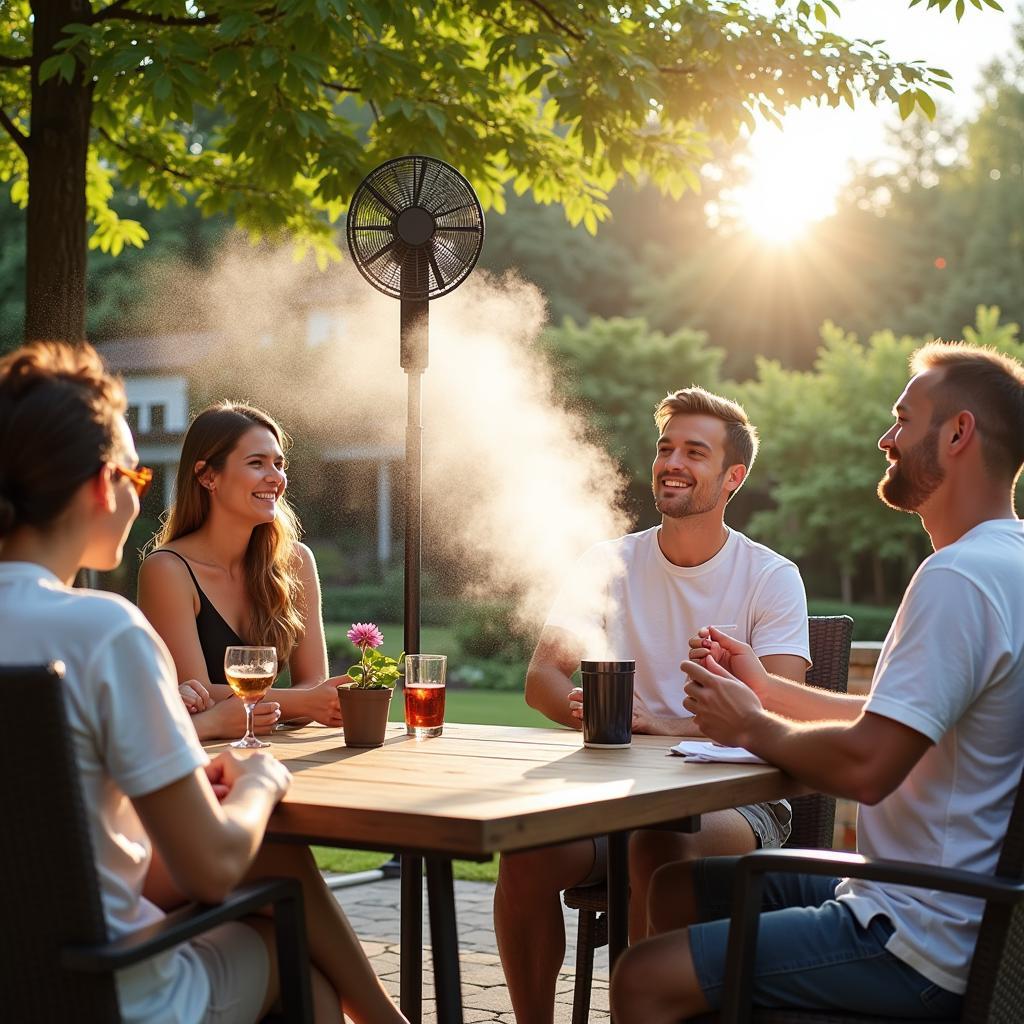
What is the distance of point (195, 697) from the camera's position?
3324 millimetres

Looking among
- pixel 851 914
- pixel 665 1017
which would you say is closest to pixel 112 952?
pixel 665 1017

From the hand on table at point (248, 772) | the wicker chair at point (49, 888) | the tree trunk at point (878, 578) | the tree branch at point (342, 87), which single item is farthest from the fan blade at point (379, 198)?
the tree trunk at point (878, 578)

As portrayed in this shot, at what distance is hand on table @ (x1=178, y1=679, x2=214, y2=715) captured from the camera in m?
3.32

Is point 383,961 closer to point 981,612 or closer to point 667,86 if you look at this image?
point 981,612

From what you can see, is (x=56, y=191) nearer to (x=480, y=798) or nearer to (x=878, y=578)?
(x=480, y=798)

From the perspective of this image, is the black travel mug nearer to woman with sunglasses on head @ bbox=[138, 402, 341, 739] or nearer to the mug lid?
the mug lid

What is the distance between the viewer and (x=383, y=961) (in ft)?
15.6

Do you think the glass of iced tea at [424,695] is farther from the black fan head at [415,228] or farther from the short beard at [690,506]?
the black fan head at [415,228]

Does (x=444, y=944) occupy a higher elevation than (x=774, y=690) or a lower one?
lower

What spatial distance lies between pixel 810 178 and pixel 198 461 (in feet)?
126

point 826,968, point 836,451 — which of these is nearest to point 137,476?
point 826,968

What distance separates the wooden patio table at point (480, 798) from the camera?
7.04 ft

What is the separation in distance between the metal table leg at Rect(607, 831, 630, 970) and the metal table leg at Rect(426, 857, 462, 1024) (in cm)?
88

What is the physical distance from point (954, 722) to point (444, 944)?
93 cm
